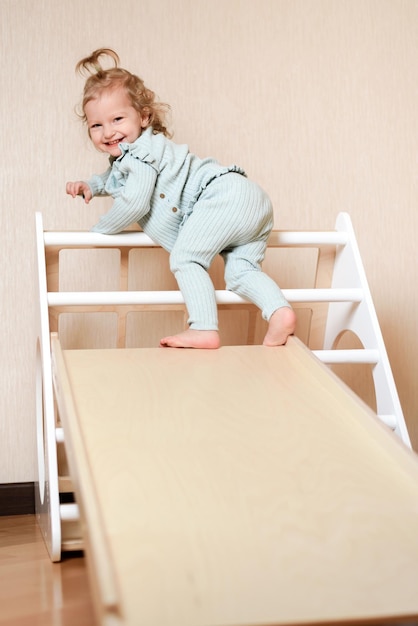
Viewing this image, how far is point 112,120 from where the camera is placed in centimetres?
171

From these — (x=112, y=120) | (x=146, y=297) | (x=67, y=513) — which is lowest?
(x=67, y=513)

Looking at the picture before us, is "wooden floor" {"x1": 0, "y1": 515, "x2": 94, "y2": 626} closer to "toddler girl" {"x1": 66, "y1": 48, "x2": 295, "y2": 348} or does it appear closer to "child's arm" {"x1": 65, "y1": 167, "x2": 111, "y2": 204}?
"toddler girl" {"x1": 66, "y1": 48, "x2": 295, "y2": 348}

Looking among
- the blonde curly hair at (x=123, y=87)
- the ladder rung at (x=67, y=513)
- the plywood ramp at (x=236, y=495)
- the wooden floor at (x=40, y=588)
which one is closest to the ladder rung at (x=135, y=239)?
the blonde curly hair at (x=123, y=87)

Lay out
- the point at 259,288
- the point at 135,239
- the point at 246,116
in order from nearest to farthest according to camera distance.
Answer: the point at 259,288 → the point at 135,239 → the point at 246,116

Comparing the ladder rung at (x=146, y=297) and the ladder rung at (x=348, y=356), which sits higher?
the ladder rung at (x=146, y=297)

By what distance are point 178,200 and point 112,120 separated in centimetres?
22

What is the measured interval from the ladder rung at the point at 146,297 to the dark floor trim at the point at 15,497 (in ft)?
2.27

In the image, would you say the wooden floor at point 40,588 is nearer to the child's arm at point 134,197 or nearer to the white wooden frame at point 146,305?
the white wooden frame at point 146,305

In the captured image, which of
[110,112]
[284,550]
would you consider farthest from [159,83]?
[284,550]

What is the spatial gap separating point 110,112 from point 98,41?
1.30ft

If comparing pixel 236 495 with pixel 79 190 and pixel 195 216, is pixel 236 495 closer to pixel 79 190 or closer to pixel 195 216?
pixel 195 216

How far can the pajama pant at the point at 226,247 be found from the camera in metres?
1.61

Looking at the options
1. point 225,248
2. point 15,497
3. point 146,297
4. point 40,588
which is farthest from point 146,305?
point 15,497

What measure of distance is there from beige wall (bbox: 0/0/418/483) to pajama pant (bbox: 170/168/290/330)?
457 mm
